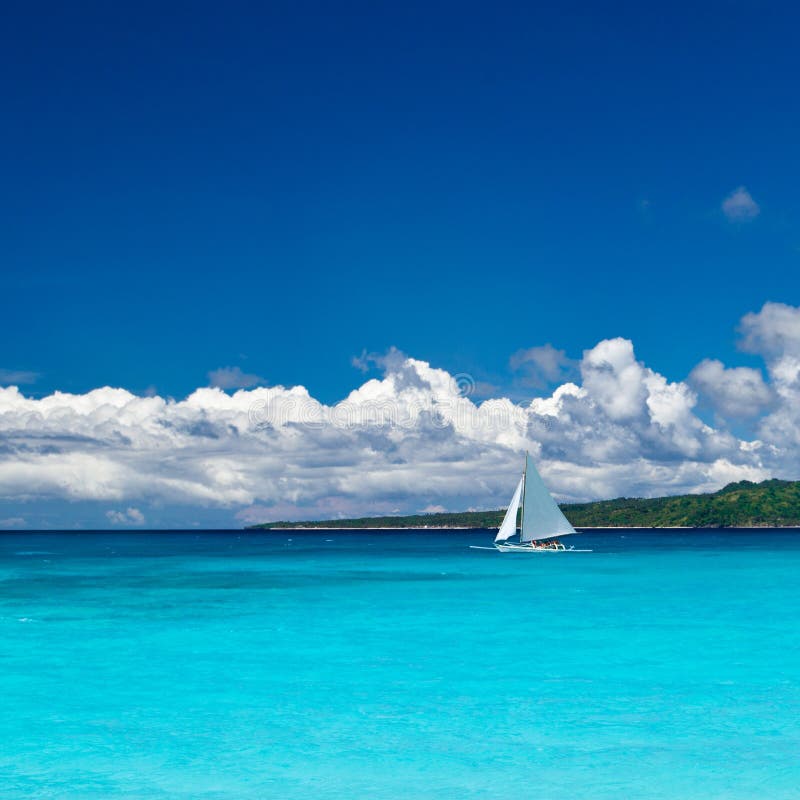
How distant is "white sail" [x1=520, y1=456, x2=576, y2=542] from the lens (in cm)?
13250

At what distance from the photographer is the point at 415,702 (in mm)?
35438

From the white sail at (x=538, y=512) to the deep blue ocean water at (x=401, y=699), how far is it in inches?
2182

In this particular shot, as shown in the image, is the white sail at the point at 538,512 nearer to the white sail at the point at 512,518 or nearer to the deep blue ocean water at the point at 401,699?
the white sail at the point at 512,518

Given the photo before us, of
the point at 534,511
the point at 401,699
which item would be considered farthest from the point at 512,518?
the point at 401,699

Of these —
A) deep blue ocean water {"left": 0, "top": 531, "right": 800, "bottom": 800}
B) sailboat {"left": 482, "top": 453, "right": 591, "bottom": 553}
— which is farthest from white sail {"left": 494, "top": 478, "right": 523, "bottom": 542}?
deep blue ocean water {"left": 0, "top": 531, "right": 800, "bottom": 800}

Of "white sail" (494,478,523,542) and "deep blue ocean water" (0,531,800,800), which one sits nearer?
"deep blue ocean water" (0,531,800,800)

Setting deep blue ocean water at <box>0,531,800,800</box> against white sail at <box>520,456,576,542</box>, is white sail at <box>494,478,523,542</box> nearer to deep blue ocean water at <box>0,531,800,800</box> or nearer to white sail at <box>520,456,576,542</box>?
white sail at <box>520,456,576,542</box>

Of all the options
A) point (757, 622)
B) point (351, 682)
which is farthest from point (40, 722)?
point (757, 622)

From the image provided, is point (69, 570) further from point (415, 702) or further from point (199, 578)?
point (415, 702)

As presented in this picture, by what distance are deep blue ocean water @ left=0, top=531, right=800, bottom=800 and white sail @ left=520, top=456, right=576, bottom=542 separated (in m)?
55.4

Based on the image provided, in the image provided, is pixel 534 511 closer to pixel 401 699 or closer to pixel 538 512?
pixel 538 512

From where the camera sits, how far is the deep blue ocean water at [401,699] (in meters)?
26.2

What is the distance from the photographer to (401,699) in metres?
36.1

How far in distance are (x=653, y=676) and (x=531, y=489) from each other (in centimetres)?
9249
